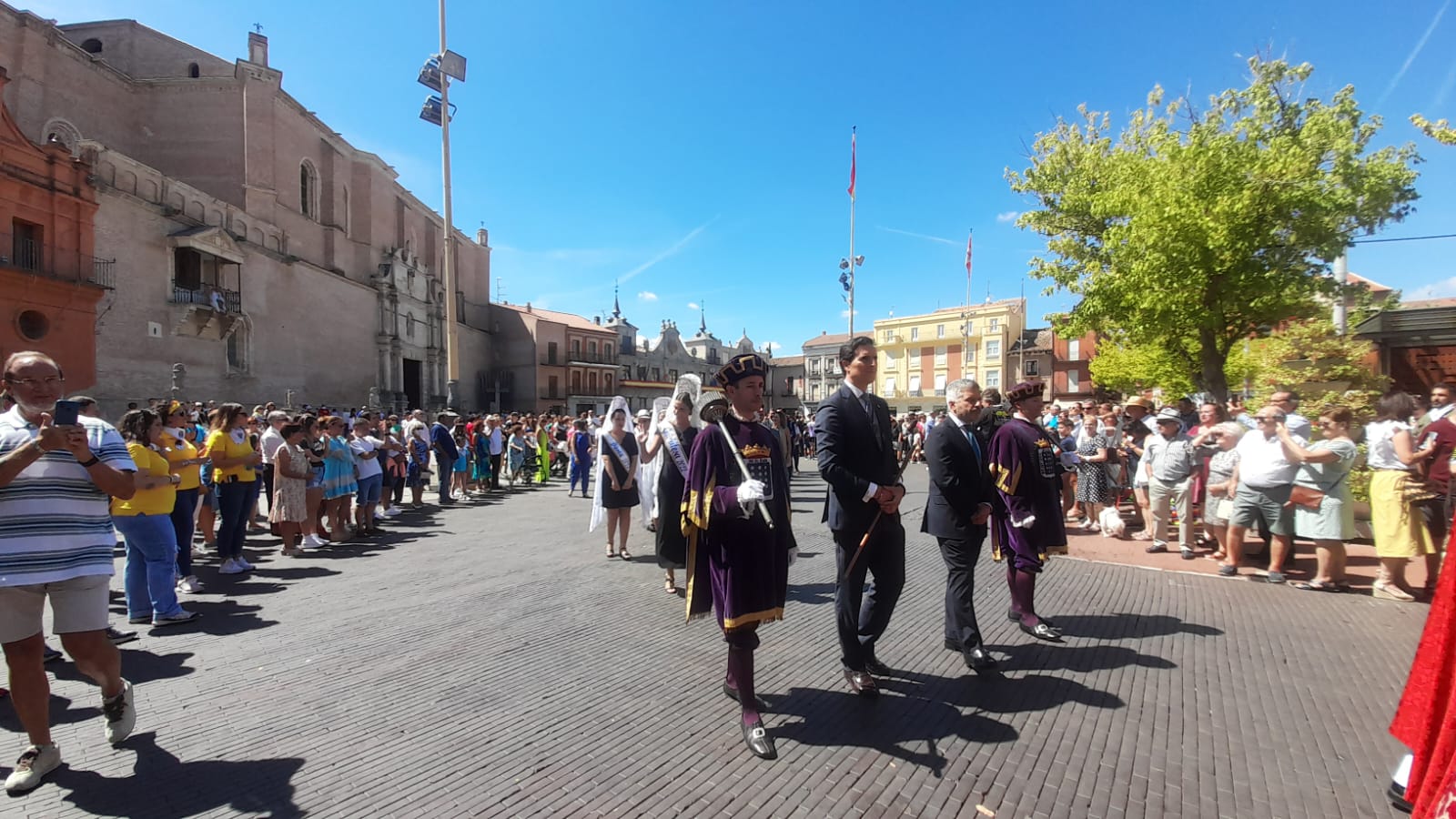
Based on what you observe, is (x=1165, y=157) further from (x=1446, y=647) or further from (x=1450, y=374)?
(x=1446, y=647)

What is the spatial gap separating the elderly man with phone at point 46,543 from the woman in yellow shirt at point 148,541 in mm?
2045

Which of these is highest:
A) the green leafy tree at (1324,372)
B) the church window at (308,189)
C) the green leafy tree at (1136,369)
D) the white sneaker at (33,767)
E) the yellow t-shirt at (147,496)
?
the church window at (308,189)

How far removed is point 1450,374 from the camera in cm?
1538

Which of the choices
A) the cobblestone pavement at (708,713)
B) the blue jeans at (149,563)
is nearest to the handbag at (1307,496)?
the cobblestone pavement at (708,713)

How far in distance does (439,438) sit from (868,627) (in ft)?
34.0

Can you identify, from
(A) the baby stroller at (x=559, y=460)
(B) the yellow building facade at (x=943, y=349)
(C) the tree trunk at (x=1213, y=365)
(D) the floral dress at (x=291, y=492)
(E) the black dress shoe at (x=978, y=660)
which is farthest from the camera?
(B) the yellow building facade at (x=943, y=349)

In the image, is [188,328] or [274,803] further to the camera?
[188,328]

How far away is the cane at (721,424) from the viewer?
3201 mm

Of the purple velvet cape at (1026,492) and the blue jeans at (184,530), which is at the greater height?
the purple velvet cape at (1026,492)

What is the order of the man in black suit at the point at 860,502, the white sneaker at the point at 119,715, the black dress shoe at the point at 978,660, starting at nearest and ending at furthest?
the white sneaker at the point at 119,715, the man in black suit at the point at 860,502, the black dress shoe at the point at 978,660

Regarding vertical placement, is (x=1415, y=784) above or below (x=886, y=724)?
above

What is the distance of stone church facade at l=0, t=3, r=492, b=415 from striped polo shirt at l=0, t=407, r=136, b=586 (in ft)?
81.2

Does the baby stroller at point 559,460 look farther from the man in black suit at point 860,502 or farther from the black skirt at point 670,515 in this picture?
the man in black suit at point 860,502

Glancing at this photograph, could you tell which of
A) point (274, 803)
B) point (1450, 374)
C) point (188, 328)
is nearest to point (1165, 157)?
point (1450, 374)
